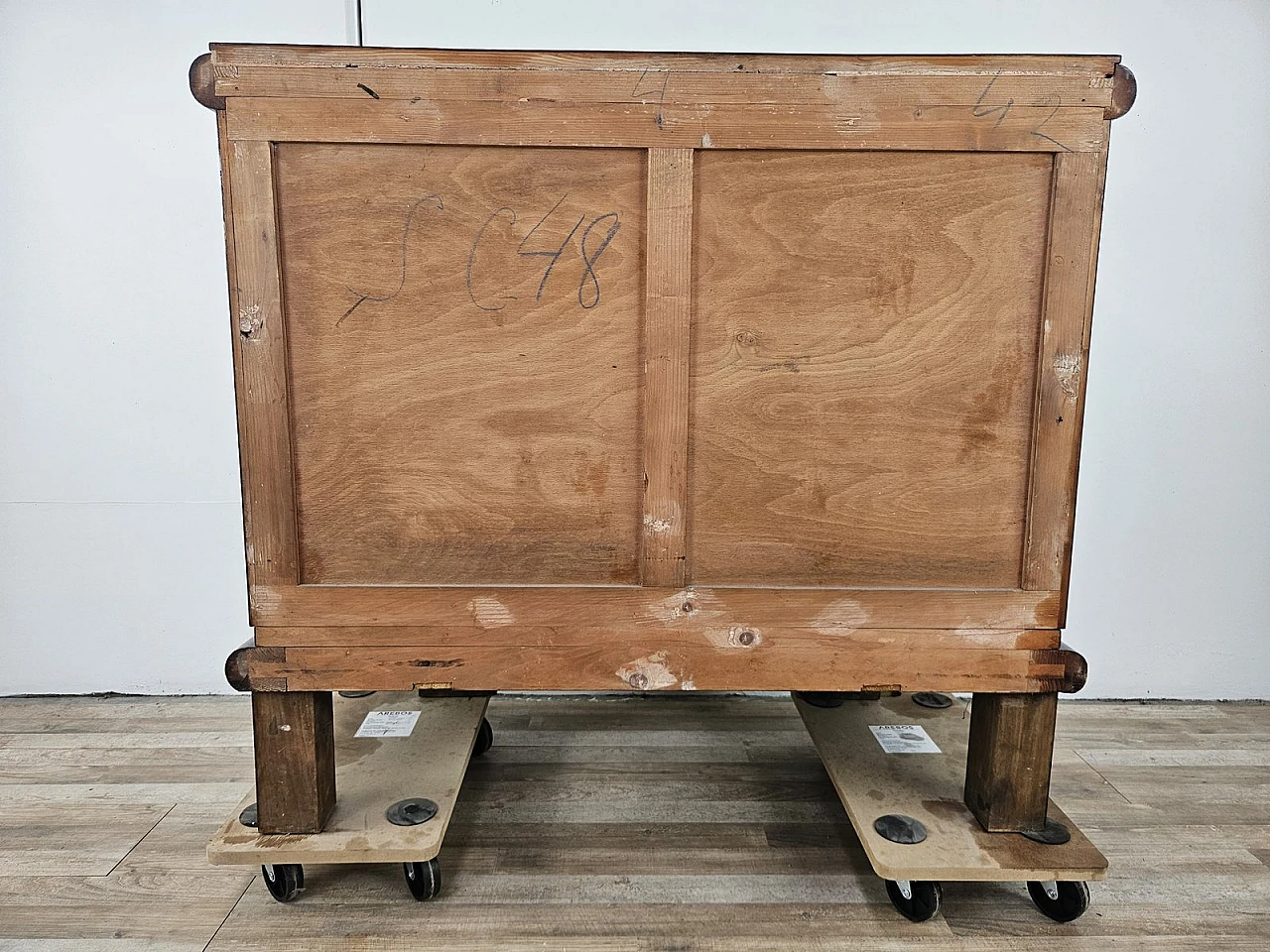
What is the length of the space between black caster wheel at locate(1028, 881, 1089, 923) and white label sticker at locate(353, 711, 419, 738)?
116cm

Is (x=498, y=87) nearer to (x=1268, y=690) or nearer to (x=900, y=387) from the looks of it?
(x=900, y=387)

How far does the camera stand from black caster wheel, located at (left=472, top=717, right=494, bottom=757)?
6.06 feet

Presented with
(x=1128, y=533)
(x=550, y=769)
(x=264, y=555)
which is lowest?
(x=550, y=769)

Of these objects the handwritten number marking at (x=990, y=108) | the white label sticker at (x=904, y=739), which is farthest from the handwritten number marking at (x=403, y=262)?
the white label sticker at (x=904, y=739)

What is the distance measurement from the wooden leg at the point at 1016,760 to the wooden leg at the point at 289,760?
1065 mm

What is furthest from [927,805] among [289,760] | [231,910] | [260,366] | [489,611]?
[260,366]

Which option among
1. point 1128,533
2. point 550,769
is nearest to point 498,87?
point 550,769

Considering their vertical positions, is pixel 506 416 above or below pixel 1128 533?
above

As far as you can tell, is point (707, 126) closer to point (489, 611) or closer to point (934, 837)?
point (489, 611)

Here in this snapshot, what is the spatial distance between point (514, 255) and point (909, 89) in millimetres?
599

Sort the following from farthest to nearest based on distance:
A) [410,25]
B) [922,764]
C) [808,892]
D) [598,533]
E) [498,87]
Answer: [410,25]
[922,764]
[808,892]
[598,533]
[498,87]

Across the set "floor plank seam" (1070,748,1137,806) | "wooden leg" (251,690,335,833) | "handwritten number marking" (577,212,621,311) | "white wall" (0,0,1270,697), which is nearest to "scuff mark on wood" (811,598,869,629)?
"handwritten number marking" (577,212,621,311)

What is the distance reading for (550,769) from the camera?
5.82ft

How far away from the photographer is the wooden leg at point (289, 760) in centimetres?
126
